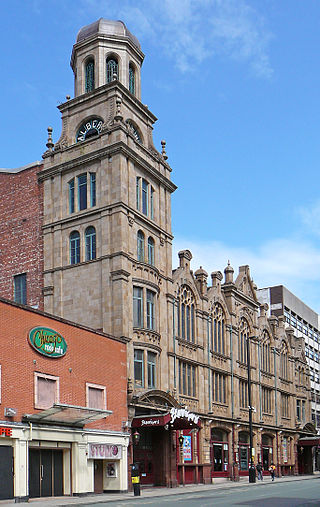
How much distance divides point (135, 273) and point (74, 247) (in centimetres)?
455

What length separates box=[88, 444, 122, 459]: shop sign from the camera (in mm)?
33406

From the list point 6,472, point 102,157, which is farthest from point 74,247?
point 6,472

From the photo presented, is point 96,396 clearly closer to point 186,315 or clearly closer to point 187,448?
point 187,448

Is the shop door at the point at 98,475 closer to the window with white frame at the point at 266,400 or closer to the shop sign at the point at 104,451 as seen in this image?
the shop sign at the point at 104,451

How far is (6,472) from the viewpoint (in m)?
27.3

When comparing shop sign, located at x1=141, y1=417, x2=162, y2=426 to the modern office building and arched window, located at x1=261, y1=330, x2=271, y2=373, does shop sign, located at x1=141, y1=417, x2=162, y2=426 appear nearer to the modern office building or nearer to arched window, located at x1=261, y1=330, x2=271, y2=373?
arched window, located at x1=261, y1=330, x2=271, y2=373

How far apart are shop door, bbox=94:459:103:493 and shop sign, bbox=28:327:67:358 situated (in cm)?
743

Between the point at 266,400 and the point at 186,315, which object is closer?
the point at 186,315

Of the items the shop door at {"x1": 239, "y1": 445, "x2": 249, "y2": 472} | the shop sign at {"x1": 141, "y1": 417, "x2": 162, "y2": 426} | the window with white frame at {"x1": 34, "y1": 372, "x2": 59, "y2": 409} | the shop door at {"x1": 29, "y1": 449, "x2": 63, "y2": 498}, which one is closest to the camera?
the shop door at {"x1": 29, "y1": 449, "x2": 63, "y2": 498}

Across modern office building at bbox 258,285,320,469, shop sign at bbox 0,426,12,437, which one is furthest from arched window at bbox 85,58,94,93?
modern office building at bbox 258,285,320,469

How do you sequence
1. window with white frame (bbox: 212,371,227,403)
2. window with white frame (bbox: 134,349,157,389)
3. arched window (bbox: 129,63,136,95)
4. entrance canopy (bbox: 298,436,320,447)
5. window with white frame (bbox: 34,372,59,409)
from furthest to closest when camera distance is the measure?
entrance canopy (bbox: 298,436,320,447) → window with white frame (bbox: 212,371,227,403) → arched window (bbox: 129,63,136,95) → window with white frame (bbox: 134,349,157,389) → window with white frame (bbox: 34,372,59,409)

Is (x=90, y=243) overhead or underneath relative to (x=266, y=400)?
overhead

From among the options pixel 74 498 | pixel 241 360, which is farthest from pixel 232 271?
pixel 74 498

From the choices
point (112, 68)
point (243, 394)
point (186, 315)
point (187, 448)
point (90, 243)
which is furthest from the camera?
point (243, 394)
